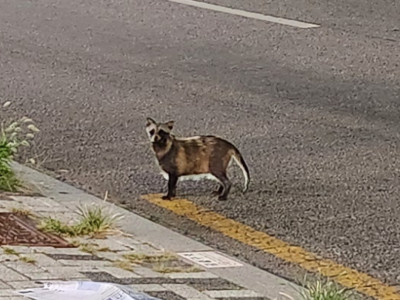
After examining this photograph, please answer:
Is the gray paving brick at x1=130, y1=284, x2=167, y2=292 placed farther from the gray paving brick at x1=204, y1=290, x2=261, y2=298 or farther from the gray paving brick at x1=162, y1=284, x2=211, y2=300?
the gray paving brick at x1=204, y1=290, x2=261, y2=298

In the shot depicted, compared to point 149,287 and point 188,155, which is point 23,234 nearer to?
point 149,287

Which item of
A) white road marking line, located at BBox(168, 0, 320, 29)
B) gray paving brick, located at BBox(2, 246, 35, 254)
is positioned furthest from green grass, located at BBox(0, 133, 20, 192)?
white road marking line, located at BBox(168, 0, 320, 29)

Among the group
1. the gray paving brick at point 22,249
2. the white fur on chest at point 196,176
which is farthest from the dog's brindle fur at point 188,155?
the gray paving brick at point 22,249

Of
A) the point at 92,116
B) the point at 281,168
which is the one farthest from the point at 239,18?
the point at 281,168

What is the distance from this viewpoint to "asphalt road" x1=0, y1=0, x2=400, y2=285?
654cm

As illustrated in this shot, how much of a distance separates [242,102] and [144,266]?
4394 millimetres

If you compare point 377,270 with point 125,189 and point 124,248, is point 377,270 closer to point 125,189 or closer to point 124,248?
point 124,248

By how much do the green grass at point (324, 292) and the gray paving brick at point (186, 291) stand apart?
1.36 feet

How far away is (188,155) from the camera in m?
6.67

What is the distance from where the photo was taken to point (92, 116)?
910cm

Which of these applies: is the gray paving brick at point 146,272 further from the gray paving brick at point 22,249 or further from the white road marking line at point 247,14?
the white road marking line at point 247,14

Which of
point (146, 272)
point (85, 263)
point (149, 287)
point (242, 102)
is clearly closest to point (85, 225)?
point (85, 263)

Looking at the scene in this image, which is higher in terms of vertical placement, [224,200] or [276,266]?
[224,200]

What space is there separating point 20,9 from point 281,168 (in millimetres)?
7630
